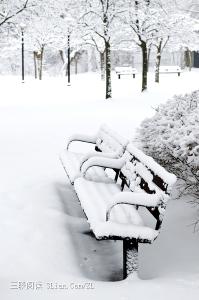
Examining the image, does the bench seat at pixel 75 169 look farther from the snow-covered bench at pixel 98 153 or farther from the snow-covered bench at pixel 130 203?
the snow-covered bench at pixel 130 203

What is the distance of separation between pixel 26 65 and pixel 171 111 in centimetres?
5263

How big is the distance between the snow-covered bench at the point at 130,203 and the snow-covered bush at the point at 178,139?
0.72 metres

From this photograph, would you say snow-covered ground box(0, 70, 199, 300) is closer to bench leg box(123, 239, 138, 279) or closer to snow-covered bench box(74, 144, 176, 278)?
bench leg box(123, 239, 138, 279)

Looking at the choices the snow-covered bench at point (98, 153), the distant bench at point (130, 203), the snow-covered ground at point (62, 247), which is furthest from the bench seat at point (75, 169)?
the snow-covered ground at point (62, 247)

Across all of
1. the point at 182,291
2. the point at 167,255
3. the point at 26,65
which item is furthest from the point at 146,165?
the point at 26,65

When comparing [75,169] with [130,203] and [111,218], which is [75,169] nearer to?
[111,218]

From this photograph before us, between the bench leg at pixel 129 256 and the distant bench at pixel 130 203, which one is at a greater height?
the distant bench at pixel 130 203

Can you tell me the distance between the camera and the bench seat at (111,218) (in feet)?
13.7

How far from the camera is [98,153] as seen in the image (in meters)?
5.93

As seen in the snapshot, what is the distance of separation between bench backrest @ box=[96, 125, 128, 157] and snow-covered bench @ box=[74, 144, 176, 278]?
525 millimetres

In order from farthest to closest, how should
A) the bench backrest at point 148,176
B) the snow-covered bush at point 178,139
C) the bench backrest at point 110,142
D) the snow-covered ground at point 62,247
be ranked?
1. the bench backrest at point 110,142
2. the snow-covered bush at point 178,139
3. the bench backrest at point 148,176
4. the snow-covered ground at point 62,247

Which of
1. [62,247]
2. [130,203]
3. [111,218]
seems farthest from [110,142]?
[130,203]

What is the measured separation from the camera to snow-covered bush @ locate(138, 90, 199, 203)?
571 cm

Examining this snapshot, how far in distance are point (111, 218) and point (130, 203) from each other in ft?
1.10
